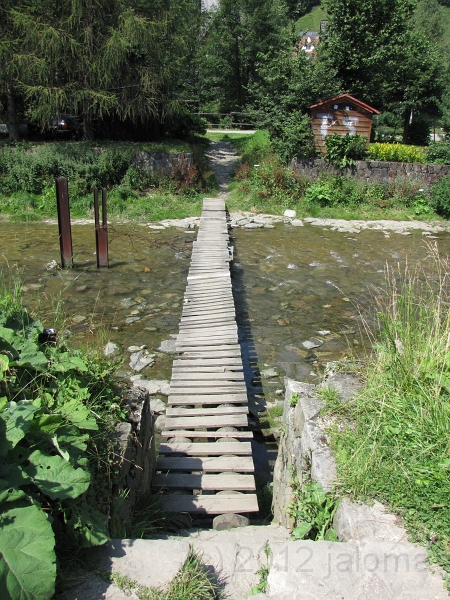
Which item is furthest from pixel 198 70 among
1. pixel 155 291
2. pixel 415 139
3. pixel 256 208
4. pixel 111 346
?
pixel 111 346

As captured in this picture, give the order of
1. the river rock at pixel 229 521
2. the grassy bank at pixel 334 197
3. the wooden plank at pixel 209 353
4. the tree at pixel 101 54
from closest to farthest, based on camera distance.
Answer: the river rock at pixel 229 521, the wooden plank at pixel 209 353, the tree at pixel 101 54, the grassy bank at pixel 334 197

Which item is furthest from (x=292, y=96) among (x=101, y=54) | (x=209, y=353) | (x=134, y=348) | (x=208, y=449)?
(x=208, y=449)

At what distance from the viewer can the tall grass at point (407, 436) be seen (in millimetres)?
2773

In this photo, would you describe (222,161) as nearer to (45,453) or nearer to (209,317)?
(209,317)

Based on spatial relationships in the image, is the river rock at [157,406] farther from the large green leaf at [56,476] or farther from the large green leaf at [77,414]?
the large green leaf at [56,476]

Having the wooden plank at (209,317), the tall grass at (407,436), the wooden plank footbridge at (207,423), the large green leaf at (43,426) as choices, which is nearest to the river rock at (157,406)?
the wooden plank footbridge at (207,423)

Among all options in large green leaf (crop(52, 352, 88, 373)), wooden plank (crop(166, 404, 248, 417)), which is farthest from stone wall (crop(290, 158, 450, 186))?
large green leaf (crop(52, 352, 88, 373))

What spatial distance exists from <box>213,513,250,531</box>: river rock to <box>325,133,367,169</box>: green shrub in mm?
14373

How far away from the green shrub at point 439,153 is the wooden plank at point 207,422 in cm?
1456

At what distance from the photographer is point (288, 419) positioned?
4.42 metres

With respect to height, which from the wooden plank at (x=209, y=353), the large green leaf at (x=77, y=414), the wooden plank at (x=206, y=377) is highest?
the large green leaf at (x=77, y=414)

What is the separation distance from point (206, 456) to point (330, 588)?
2516 mm

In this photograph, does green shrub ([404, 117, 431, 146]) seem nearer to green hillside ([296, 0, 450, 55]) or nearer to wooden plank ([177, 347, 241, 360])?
green hillside ([296, 0, 450, 55])

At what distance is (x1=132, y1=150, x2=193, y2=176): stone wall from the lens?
16562 millimetres
